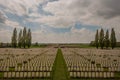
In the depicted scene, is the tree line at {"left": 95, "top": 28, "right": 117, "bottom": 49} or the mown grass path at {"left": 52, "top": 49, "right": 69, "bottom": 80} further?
the tree line at {"left": 95, "top": 28, "right": 117, "bottom": 49}

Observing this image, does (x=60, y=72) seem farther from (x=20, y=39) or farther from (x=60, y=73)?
(x=20, y=39)

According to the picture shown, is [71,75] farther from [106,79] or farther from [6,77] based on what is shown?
[6,77]

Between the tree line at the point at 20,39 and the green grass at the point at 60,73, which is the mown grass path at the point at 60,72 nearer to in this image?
the green grass at the point at 60,73

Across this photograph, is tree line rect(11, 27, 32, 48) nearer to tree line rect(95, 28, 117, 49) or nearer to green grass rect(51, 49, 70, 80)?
tree line rect(95, 28, 117, 49)

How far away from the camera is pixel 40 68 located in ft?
48.1

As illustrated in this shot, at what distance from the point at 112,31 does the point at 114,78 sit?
6559 cm

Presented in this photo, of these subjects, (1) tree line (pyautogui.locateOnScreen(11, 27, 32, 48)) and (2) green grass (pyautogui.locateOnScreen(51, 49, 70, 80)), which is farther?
(1) tree line (pyautogui.locateOnScreen(11, 27, 32, 48))

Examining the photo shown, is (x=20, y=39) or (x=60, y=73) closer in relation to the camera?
(x=60, y=73)

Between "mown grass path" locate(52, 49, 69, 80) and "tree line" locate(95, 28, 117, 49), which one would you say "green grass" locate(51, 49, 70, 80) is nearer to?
"mown grass path" locate(52, 49, 69, 80)

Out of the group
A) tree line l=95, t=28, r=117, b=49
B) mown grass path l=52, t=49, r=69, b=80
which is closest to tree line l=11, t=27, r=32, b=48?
tree line l=95, t=28, r=117, b=49

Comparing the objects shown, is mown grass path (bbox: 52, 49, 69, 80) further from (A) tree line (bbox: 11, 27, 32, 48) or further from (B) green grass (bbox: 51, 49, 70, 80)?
(A) tree line (bbox: 11, 27, 32, 48)

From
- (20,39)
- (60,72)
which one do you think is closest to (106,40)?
(20,39)

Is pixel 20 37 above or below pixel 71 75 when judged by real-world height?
above

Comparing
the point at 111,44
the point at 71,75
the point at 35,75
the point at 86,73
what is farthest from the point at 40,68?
the point at 111,44
